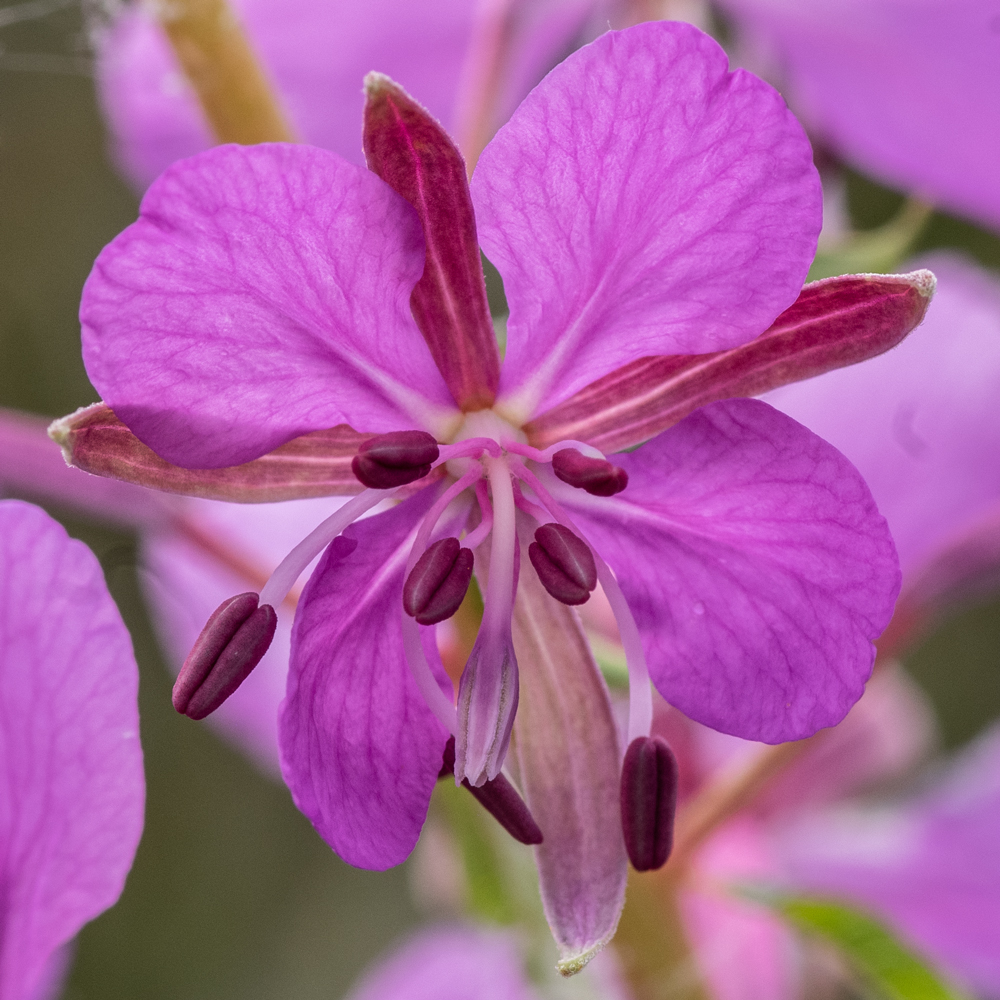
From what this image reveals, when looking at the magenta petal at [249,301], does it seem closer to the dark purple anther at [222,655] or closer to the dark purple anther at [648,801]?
the dark purple anther at [222,655]

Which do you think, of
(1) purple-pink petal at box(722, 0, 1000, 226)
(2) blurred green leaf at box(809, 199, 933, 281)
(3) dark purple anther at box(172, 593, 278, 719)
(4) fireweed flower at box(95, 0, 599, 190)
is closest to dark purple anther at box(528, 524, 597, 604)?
(3) dark purple anther at box(172, 593, 278, 719)

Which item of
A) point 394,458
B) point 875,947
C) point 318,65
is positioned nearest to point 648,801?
point 394,458

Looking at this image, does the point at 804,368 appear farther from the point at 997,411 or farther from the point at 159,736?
the point at 159,736

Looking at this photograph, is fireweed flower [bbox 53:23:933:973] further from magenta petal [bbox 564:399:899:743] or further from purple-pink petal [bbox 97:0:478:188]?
purple-pink petal [bbox 97:0:478:188]

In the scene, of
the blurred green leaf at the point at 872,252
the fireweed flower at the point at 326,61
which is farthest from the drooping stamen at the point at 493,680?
the fireweed flower at the point at 326,61

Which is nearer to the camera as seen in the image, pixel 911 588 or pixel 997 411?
pixel 911 588

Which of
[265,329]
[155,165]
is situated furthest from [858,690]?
[155,165]
